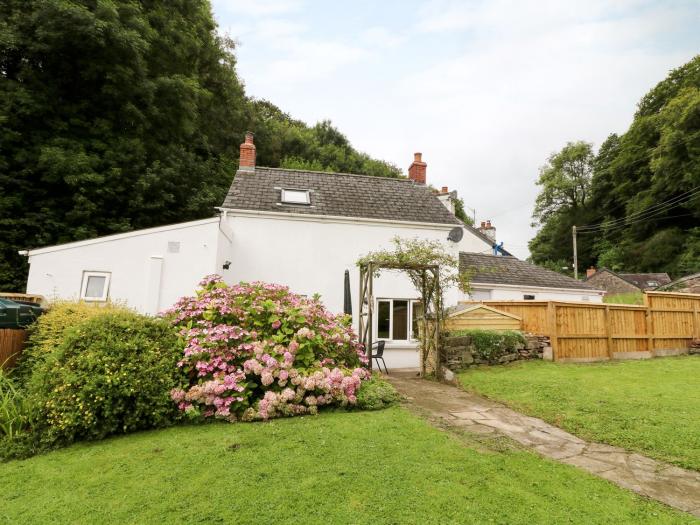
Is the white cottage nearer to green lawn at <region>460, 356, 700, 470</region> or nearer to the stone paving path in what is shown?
green lawn at <region>460, 356, 700, 470</region>

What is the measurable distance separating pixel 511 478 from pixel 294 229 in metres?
11.0

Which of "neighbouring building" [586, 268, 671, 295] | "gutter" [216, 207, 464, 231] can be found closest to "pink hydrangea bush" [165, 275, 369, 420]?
"gutter" [216, 207, 464, 231]

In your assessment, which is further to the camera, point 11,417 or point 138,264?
point 138,264

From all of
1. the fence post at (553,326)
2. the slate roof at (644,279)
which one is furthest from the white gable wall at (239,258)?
the slate roof at (644,279)

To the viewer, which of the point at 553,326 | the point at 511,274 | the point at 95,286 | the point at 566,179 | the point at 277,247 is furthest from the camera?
the point at 566,179

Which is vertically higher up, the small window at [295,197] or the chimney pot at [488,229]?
the chimney pot at [488,229]

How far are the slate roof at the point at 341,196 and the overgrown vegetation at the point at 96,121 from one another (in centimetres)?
672

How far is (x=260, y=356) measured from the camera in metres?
6.29

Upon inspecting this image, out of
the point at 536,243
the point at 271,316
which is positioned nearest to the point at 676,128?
the point at 536,243

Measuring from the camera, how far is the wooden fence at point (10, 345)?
7.13m

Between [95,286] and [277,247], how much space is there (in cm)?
552

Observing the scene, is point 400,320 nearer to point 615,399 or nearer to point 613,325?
point 613,325

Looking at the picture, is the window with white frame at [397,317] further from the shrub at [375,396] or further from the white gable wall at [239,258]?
the shrub at [375,396]

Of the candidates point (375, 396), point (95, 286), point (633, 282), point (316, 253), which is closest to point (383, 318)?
point (316, 253)
